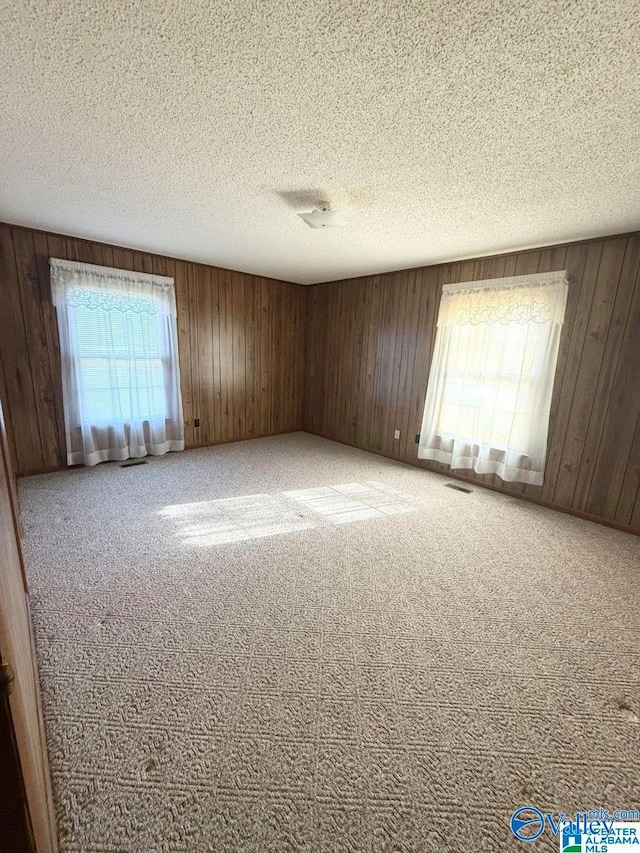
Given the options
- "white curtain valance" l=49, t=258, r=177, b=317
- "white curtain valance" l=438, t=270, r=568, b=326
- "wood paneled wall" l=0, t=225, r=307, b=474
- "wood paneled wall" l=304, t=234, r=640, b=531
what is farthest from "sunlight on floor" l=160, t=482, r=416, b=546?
"white curtain valance" l=49, t=258, r=177, b=317

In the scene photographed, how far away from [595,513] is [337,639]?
251cm

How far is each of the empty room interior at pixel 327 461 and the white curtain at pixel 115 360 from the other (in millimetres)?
31

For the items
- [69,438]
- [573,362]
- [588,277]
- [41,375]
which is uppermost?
[588,277]

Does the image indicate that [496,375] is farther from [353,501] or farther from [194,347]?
[194,347]

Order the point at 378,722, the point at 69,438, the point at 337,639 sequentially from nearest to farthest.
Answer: the point at 378,722
the point at 337,639
the point at 69,438

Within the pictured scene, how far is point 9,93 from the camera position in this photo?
1361 mm

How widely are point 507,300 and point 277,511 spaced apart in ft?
8.93

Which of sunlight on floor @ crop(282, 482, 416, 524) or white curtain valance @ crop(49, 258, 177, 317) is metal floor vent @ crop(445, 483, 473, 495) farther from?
white curtain valance @ crop(49, 258, 177, 317)

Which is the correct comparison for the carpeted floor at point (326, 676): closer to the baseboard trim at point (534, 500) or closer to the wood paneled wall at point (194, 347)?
the baseboard trim at point (534, 500)

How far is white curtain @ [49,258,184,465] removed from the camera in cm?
329

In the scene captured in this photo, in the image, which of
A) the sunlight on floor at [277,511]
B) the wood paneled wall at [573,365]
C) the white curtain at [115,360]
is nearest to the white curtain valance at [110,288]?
the white curtain at [115,360]

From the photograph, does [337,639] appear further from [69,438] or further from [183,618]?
[69,438]

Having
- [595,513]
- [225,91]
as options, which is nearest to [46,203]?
[225,91]

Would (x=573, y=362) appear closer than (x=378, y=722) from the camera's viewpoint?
No
